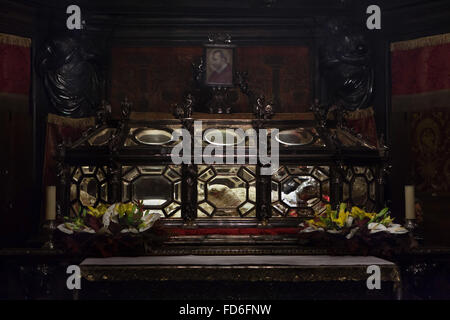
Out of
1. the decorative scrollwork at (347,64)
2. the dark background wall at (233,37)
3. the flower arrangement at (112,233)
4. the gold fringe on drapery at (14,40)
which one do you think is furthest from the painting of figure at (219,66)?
the flower arrangement at (112,233)

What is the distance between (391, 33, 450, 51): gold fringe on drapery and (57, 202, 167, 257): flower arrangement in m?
3.69

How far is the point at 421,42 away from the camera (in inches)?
276

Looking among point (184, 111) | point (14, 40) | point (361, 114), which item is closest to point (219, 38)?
point (184, 111)

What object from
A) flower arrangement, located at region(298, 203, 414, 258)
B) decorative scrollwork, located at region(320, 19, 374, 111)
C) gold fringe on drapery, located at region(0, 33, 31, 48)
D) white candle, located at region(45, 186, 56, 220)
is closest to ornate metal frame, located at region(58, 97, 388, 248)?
white candle, located at region(45, 186, 56, 220)

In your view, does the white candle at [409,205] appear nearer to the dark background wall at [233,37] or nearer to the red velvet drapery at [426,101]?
Answer: the red velvet drapery at [426,101]

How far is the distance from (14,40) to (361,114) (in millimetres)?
3922

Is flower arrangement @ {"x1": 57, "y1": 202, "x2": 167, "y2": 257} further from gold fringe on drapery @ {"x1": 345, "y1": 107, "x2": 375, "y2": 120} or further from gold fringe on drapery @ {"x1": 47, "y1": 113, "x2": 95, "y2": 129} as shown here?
gold fringe on drapery @ {"x1": 345, "y1": 107, "x2": 375, "y2": 120}

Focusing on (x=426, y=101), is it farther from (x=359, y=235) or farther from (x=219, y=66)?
(x=359, y=235)

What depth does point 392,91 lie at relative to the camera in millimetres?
7238

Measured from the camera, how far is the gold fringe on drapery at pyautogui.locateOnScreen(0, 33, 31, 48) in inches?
267

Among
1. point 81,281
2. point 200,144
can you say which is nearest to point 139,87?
point 200,144

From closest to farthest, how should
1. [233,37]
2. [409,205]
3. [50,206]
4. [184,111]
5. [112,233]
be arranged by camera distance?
1. [112,233]
2. [50,206]
3. [409,205]
4. [184,111]
5. [233,37]

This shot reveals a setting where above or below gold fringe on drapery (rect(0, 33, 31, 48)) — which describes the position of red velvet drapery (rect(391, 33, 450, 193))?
below

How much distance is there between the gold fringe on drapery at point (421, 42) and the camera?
22.4ft
